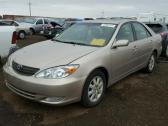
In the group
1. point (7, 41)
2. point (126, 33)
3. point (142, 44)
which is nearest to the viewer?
point (126, 33)

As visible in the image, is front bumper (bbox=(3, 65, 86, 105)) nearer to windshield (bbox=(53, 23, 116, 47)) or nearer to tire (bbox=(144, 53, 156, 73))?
windshield (bbox=(53, 23, 116, 47))

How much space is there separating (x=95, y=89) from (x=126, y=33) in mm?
1657

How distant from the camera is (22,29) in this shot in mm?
17938

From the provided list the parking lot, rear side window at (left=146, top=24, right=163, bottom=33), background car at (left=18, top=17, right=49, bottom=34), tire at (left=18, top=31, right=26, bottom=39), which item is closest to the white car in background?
the parking lot

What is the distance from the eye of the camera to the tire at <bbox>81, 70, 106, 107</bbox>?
388cm

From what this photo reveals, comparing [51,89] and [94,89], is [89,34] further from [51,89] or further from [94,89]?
[51,89]

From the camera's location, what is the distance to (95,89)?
4145mm

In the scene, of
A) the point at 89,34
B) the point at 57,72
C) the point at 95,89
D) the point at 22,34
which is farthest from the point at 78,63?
the point at 22,34

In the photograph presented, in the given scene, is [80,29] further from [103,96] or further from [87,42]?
[103,96]

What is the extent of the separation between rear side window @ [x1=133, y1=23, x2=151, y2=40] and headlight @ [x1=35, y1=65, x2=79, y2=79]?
8.23 feet

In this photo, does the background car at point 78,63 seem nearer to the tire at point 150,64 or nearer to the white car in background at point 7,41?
the tire at point 150,64

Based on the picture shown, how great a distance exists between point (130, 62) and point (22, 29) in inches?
561

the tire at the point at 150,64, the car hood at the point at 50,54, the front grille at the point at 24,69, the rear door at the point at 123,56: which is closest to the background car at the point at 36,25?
the tire at the point at 150,64

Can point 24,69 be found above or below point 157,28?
below
